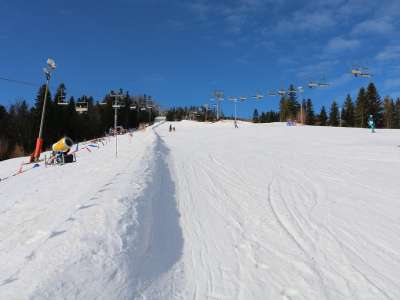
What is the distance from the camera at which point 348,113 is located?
10669 centimetres

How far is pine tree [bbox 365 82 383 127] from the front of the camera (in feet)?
291

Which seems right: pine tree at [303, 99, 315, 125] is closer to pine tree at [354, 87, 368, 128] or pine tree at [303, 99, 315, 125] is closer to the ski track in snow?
pine tree at [354, 87, 368, 128]

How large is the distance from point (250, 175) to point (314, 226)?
645cm

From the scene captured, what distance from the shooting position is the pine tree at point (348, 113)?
10428 centimetres

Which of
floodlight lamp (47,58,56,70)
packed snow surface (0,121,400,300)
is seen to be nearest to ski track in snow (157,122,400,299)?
packed snow surface (0,121,400,300)

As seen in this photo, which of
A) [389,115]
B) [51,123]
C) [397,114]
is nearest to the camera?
[51,123]

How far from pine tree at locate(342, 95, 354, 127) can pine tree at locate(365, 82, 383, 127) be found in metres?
12.7

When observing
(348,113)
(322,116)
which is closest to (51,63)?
(348,113)

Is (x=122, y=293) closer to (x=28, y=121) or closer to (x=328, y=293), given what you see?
(x=328, y=293)

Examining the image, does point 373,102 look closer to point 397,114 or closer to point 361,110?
point 361,110

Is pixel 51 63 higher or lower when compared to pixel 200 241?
higher

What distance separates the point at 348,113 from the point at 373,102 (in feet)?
57.4

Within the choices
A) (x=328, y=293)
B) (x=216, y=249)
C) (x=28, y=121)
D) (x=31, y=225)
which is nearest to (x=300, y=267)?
(x=328, y=293)

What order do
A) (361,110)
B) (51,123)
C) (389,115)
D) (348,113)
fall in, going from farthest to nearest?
1. (389,115)
2. (348,113)
3. (361,110)
4. (51,123)
